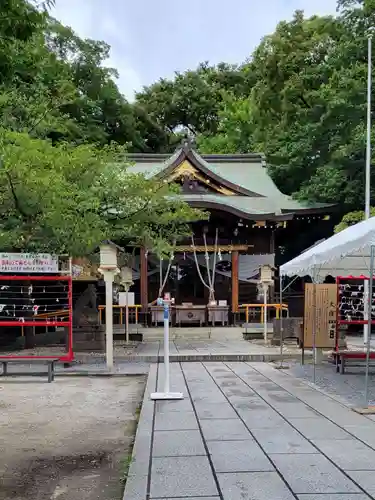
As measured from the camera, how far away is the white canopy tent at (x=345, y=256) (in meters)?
6.10

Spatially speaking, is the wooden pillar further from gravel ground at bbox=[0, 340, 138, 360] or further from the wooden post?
gravel ground at bbox=[0, 340, 138, 360]

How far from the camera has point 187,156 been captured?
1995 cm

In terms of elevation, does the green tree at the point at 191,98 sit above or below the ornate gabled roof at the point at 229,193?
above

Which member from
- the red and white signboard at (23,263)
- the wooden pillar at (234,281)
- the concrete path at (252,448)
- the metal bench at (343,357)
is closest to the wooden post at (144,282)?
the wooden pillar at (234,281)

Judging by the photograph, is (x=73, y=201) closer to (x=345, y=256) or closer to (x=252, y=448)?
(x=345, y=256)

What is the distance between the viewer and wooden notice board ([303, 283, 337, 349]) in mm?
10117

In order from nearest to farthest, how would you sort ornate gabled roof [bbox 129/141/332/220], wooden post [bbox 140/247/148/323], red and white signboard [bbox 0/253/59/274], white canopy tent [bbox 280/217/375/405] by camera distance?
white canopy tent [bbox 280/217/375/405] < red and white signboard [bbox 0/253/59/274] < ornate gabled roof [bbox 129/141/332/220] < wooden post [bbox 140/247/148/323]

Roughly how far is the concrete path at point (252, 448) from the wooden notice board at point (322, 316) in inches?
103

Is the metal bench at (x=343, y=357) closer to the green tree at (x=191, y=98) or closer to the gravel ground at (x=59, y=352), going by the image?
the gravel ground at (x=59, y=352)

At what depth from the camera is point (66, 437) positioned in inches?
214

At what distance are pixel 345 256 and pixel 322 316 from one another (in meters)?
3.38

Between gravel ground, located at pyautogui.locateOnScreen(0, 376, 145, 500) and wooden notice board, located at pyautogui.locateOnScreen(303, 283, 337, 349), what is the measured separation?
11.3ft

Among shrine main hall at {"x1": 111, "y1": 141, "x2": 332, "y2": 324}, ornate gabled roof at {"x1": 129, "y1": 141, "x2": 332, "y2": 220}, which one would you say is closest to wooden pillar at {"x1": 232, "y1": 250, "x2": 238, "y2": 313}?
shrine main hall at {"x1": 111, "y1": 141, "x2": 332, "y2": 324}

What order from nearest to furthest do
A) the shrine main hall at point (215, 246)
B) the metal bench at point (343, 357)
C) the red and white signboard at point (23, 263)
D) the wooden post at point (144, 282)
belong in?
the metal bench at point (343, 357) → the red and white signboard at point (23, 263) → the wooden post at point (144, 282) → the shrine main hall at point (215, 246)
